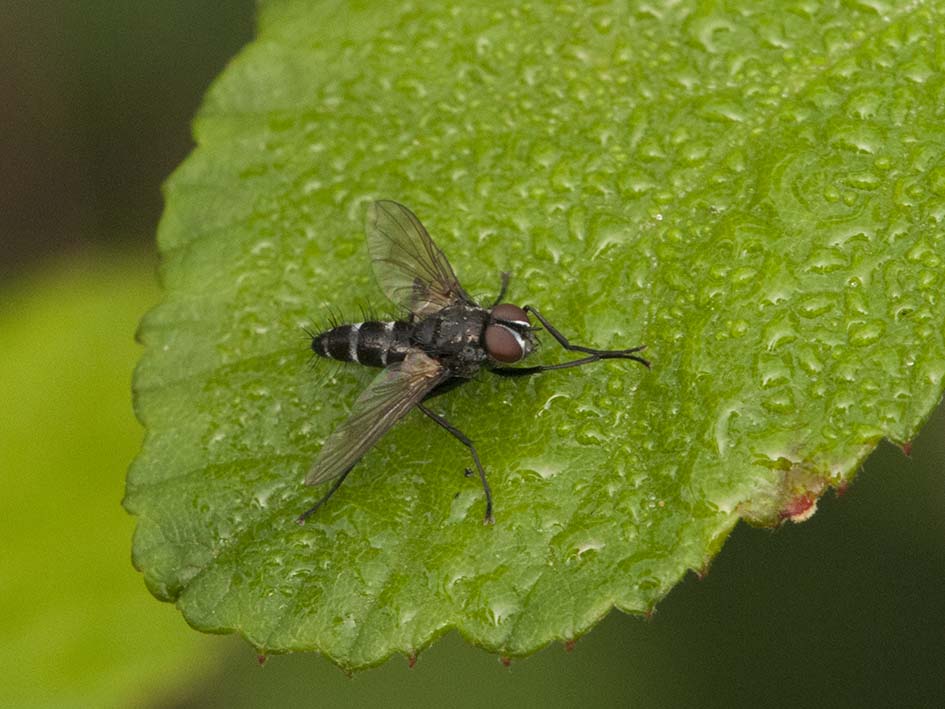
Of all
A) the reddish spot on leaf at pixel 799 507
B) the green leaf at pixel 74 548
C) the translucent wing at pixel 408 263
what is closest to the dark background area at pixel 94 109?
the green leaf at pixel 74 548

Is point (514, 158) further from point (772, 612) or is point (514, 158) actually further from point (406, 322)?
point (772, 612)

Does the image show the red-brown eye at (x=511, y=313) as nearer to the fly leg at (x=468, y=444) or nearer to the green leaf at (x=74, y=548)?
the fly leg at (x=468, y=444)

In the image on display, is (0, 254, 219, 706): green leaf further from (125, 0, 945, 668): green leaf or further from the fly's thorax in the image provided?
the fly's thorax

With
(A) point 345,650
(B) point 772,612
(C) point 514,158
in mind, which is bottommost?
(B) point 772,612

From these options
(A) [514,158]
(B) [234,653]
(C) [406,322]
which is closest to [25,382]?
(B) [234,653]

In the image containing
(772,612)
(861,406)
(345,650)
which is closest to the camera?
(861,406)

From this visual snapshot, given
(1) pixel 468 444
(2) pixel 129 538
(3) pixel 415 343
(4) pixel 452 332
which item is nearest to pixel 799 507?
(1) pixel 468 444

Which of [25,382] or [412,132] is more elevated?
[412,132]
